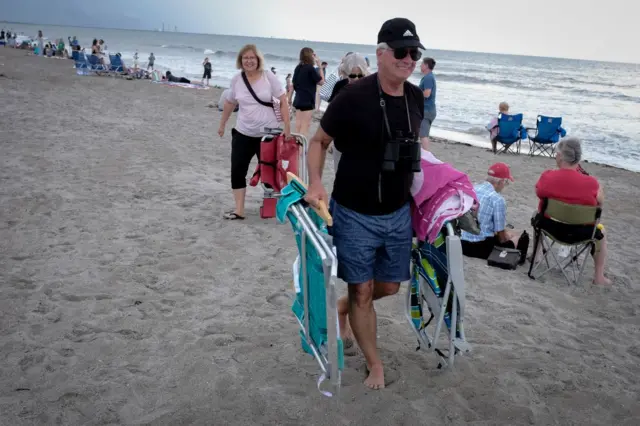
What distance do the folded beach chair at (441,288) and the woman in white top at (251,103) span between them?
273cm

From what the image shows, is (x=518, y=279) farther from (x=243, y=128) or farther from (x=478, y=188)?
(x=243, y=128)

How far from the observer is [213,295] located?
3.93 m

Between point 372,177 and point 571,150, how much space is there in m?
2.56

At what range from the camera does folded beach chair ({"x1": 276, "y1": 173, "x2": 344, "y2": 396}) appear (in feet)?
7.25

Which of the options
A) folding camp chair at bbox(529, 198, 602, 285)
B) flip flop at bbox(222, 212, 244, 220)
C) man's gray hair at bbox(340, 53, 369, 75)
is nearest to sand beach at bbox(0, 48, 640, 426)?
flip flop at bbox(222, 212, 244, 220)

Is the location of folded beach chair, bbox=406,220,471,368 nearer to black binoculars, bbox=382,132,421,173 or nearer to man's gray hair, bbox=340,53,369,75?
black binoculars, bbox=382,132,421,173

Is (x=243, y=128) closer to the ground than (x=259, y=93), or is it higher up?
closer to the ground

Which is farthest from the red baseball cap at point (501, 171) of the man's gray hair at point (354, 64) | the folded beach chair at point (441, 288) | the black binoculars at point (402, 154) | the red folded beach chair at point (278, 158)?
the black binoculars at point (402, 154)

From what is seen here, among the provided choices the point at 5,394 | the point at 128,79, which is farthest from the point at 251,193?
the point at 128,79

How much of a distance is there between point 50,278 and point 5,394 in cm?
145

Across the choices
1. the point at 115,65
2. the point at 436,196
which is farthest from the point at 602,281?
the point at 115,65

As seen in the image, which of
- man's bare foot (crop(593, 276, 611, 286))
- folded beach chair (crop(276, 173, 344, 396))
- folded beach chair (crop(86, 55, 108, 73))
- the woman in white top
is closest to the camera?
folded beach chair (crop(276, 173, 344, 396))

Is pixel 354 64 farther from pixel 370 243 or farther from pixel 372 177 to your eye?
pixel 370 243

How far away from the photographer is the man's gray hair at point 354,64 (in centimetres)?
436
